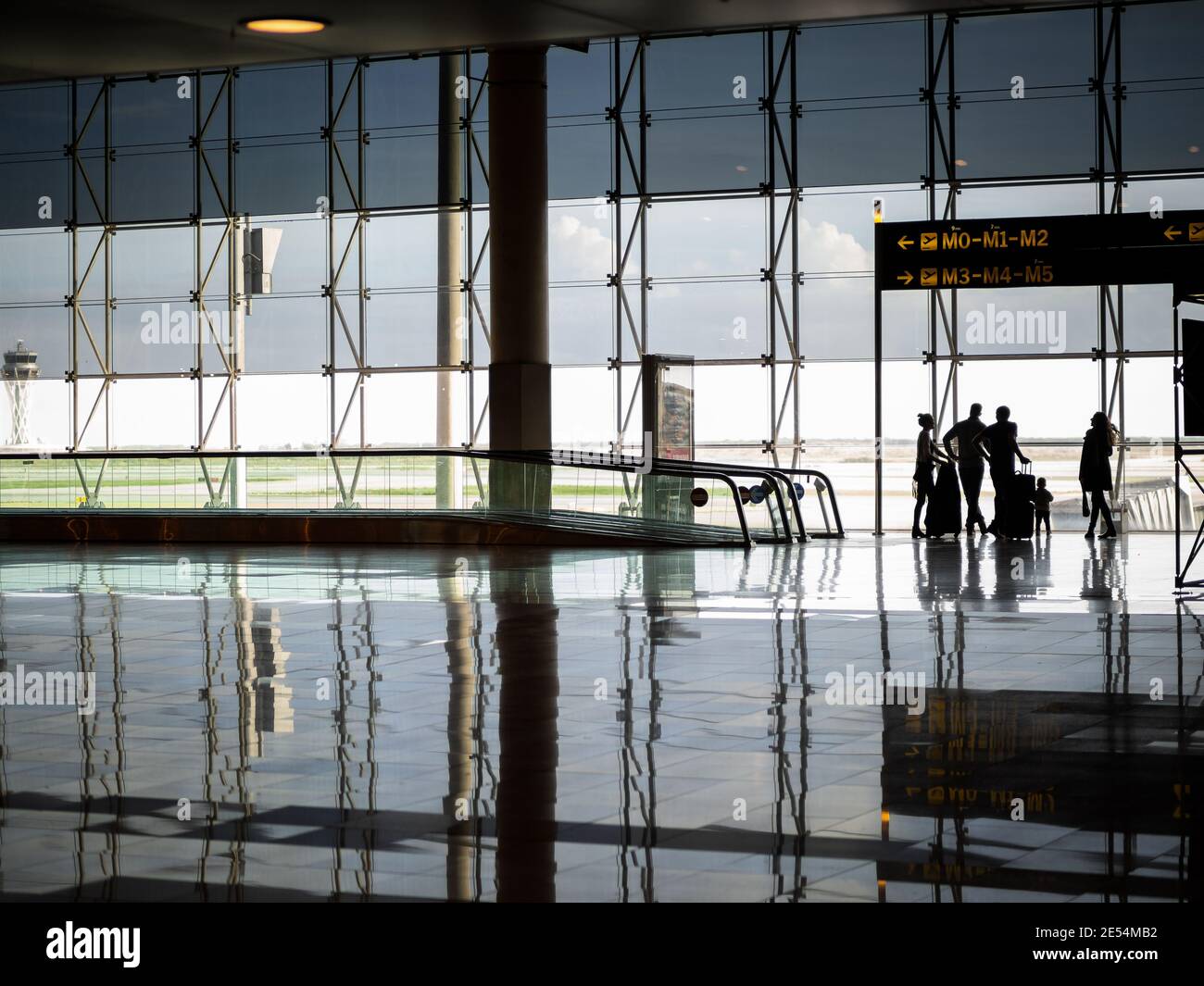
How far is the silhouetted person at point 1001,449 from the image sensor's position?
677 inches

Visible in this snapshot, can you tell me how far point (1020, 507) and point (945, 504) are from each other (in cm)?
96

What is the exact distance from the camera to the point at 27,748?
5453 millimetres

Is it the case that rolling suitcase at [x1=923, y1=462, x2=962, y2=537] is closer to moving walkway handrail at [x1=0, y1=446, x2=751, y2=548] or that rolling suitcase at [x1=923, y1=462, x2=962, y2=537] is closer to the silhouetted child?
the silhouetted child

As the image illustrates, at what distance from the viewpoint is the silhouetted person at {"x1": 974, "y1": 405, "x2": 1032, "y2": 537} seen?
56.4 ft

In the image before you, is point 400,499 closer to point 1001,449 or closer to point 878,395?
point 878,395

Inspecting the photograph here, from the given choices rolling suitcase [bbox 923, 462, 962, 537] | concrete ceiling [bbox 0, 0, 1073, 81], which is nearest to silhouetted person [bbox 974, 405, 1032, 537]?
rolling suitcase [bbox 923, 462, 962, 537]

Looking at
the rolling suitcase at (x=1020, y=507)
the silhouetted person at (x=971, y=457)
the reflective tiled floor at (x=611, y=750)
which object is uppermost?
the silhouetted person at (x=971, y=457)

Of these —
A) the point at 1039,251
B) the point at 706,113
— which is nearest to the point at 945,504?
the point at 1039,251

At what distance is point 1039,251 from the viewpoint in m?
14.9

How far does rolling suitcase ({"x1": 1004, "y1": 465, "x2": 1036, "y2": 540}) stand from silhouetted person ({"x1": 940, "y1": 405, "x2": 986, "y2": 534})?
430mm

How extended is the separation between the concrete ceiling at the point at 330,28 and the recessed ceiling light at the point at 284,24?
0.22 feet

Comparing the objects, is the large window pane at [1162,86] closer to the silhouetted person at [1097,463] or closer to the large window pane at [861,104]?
the large window pane at [861,104]

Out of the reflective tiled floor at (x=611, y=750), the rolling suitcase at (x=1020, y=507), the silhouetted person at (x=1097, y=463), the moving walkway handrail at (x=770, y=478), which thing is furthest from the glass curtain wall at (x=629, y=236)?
the reflective tiled floor at (x=611, y=750)

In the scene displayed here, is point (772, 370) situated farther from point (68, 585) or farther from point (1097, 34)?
point (68, 585)
